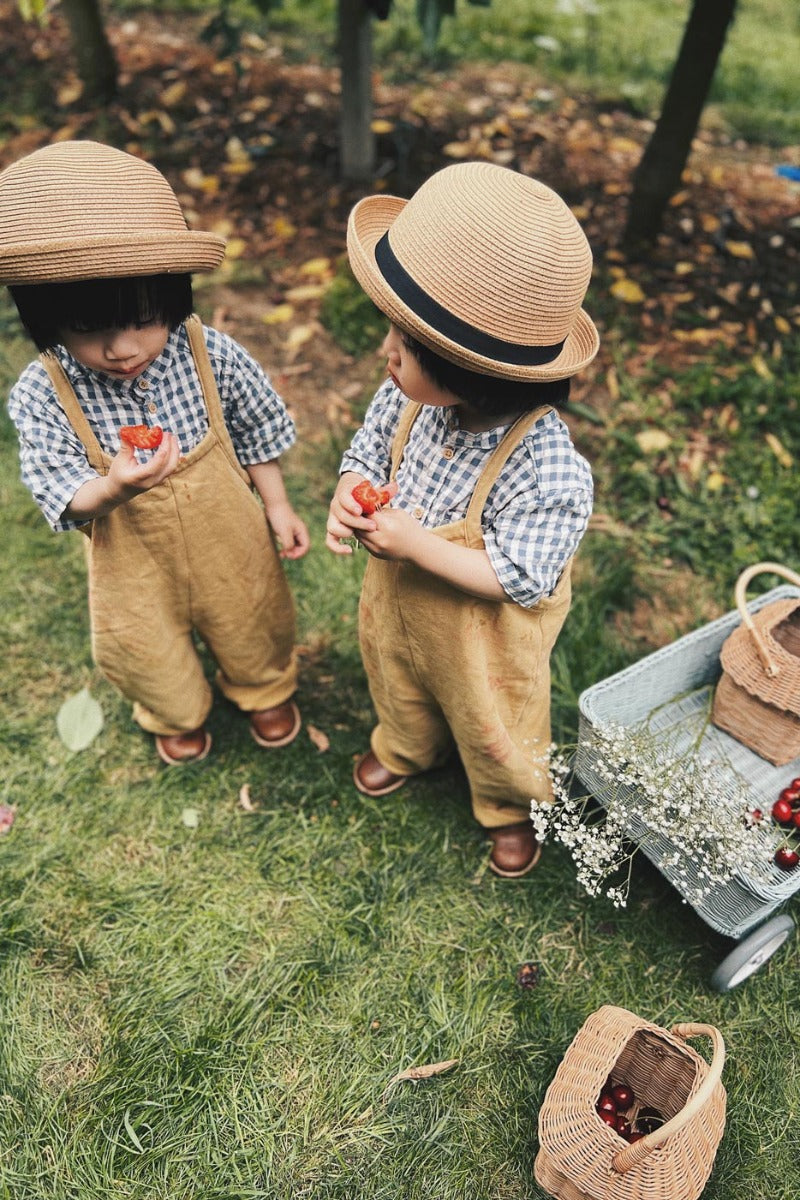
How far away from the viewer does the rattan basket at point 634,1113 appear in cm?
177

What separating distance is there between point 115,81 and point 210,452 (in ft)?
14.0

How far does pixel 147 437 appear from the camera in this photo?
1.91 m

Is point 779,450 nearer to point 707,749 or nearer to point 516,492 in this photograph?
point 707,749

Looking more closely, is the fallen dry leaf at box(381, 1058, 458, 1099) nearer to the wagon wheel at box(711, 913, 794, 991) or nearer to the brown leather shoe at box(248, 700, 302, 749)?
the wagon wheel at box(711, 913, 794, 991)

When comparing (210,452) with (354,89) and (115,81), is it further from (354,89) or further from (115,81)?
(115,81)

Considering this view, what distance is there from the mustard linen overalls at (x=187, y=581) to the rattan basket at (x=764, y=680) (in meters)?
1.26

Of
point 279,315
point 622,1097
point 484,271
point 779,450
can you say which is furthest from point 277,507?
point 779,450

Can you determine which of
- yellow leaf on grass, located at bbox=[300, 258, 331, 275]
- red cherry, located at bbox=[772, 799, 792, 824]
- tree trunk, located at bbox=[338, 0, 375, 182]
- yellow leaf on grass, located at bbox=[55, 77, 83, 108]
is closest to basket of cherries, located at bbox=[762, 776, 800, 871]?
red cherry, located at bbox=[772, 799, 792, 824]

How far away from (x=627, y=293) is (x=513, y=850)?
2.64 m

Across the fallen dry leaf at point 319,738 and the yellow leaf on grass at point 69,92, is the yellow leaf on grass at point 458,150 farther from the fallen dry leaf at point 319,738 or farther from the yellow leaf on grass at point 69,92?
the fallen dry leaf at point 319,738

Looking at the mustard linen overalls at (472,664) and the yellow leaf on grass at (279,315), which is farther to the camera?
the yellow leaf on grass at (279,315)

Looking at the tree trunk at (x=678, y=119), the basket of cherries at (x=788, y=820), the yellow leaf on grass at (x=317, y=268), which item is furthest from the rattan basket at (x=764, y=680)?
A: the yellow leaf on grass at (x=317, y=268)

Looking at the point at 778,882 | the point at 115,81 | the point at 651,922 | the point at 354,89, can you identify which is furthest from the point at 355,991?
the point at 115,81

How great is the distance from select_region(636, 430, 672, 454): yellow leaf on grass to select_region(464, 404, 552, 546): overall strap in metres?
1.87
